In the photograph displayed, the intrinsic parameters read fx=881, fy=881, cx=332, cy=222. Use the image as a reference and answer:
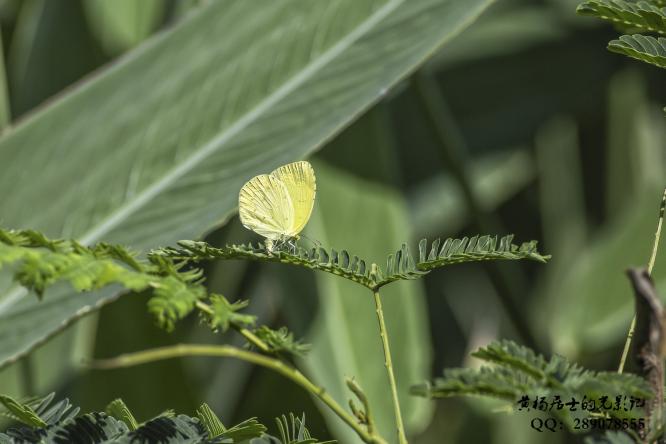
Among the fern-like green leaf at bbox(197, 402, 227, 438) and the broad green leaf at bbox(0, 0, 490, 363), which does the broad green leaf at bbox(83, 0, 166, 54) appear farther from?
the fern-like green leaf at bbox(197, 402, 227, 438)

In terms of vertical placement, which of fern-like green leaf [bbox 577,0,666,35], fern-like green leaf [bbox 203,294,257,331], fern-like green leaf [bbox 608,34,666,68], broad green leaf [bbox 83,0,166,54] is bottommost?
fern-like green leaf [bbox 203,294,257,331]

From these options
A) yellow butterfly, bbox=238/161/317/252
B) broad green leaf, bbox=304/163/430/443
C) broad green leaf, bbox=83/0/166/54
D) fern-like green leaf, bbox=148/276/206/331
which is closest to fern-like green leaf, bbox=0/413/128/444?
fern-like green leaf, bbox=148/276/206/331

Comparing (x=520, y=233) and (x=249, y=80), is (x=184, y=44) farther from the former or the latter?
(x=520, y=233)

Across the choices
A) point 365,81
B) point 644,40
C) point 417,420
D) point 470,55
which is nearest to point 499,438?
point 417,420

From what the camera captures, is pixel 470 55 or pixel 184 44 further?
pixel 470 55

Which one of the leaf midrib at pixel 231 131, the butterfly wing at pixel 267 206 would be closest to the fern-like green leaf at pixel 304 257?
the butterfly wing at pixel 267 206

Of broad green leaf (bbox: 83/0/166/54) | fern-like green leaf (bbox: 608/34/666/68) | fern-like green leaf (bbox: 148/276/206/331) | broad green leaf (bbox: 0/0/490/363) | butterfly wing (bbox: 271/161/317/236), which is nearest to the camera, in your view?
fern-like green leaf (bbox: 148/276/206/331)
